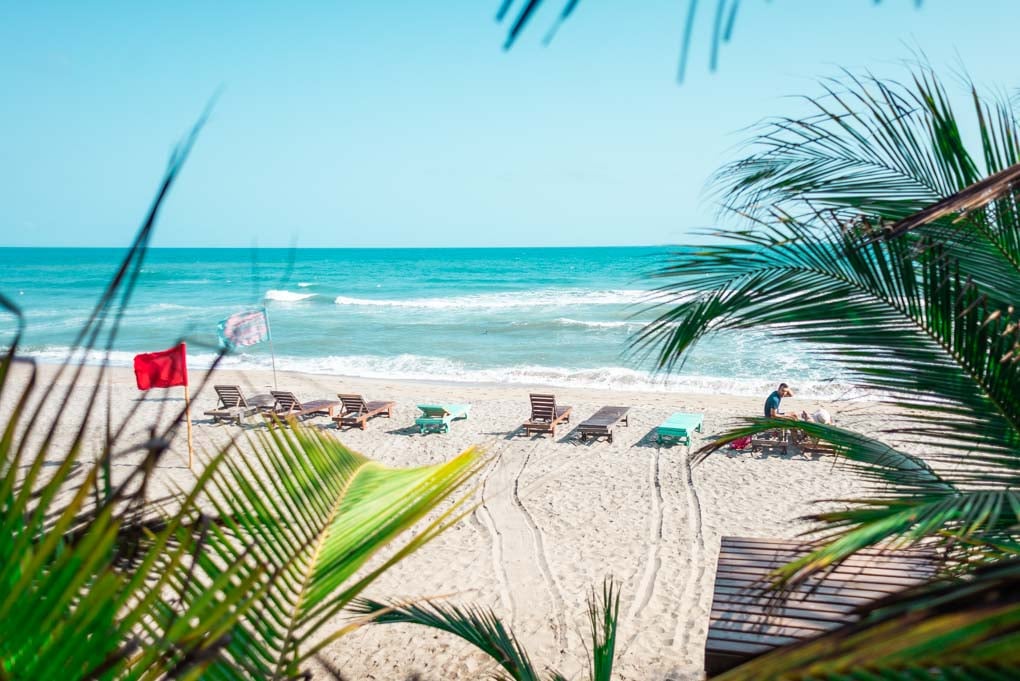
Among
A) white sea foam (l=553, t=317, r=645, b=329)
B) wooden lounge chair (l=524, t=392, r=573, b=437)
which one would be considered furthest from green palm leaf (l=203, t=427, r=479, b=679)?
white sea foam (l=553, t=317, r=645, b=329)

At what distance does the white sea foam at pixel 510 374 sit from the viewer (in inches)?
794

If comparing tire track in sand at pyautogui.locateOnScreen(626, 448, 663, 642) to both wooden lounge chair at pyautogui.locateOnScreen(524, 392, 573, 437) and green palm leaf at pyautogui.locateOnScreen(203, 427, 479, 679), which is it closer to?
wooden lounge chair at pyautogui.locateOnScreen(524, 392, 573, 437)

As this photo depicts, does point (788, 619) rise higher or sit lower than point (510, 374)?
higher

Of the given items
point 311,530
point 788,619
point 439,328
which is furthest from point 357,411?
point 439,328

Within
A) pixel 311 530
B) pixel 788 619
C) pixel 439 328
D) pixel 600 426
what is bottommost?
pixel 439 328

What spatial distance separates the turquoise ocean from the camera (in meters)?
21.3

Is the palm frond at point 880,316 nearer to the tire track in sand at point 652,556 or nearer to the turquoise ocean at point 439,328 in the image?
the turquoise ocean at point 439,328

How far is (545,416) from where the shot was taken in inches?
590

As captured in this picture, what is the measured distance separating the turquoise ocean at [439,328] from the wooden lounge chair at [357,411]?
8.14 ft

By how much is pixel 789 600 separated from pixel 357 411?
12.7 metres

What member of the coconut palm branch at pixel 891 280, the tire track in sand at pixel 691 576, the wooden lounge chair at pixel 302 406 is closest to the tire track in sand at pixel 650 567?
the tire track in sand at pixel 691 576

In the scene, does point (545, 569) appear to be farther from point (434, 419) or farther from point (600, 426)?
point (434, 419)

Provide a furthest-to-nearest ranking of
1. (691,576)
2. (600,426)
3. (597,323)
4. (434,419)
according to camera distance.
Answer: (597,323) → (434,419) → (600,426) → (691,576)

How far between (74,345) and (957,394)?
2918 mm
